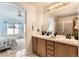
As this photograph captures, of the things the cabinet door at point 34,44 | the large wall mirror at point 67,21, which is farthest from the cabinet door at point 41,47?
the large wall mirror at point 67,21

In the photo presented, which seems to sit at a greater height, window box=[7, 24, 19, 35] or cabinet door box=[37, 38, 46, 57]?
window box=[7, 24, 19, 35]

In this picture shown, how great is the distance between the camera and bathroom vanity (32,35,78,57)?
94.3 inches

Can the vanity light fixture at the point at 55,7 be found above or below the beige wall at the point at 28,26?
above

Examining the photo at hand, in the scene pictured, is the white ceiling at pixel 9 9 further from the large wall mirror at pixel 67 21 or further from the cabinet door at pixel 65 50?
→ the cabinet door at pixel 65 50

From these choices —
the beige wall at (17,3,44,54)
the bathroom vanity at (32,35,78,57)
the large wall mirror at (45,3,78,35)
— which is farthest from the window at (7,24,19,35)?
the large wall mirror at (45,3,78,35)

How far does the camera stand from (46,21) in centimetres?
436

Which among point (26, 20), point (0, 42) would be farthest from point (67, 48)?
point (0, 42)

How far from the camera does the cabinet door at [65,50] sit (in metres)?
2.32

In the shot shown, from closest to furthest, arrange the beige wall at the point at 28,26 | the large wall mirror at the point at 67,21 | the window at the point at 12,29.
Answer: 1. the large wall mirror at the point at 67,21
2. the beige wall at the point at 28,26
3. the window at the point at 12,29

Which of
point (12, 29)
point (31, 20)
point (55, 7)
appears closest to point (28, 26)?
point (31, 20)

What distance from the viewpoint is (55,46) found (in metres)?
3.00

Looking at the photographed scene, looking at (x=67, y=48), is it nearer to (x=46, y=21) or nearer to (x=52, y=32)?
(x=52, y=32)

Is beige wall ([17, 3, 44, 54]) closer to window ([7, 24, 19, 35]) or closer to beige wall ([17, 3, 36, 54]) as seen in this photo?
beige wall ([17, 3, 36, 54])

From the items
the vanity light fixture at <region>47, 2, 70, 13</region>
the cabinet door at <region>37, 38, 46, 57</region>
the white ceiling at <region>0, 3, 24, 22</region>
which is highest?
the white ceiling at <region>0, 3, 24, 22</region>
